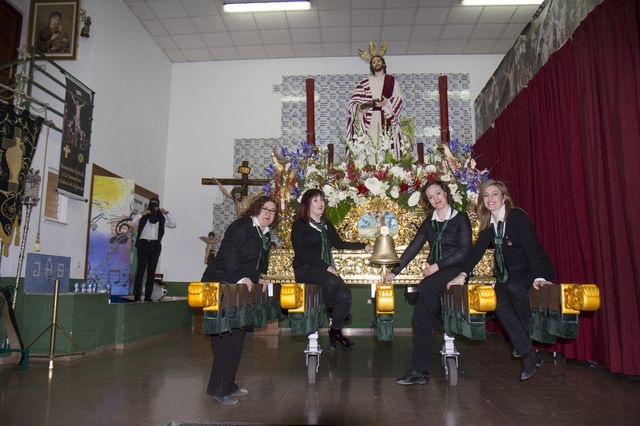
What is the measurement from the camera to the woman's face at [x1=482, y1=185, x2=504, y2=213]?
11.3 ft

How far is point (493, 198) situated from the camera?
344 cm

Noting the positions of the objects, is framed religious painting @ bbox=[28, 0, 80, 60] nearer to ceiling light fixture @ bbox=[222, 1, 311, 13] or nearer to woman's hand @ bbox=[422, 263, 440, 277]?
ceiling light fixture @ bbox=[222, 1, 311, 13]

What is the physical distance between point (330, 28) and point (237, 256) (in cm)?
684

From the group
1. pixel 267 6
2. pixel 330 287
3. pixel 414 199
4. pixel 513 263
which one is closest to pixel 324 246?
pixel 330 287

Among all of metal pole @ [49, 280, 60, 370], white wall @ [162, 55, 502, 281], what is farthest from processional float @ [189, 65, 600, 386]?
white wall @ [162, 55, 502, 281]

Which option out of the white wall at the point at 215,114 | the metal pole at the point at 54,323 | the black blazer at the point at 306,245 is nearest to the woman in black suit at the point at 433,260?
the black blazer at the point at 306,245

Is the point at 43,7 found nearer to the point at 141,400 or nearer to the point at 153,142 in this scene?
the point at 153,142

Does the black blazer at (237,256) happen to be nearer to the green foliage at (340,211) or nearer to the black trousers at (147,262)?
the green foliage at (340,211)

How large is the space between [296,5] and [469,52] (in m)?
3.94

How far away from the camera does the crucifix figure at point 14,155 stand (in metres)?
4.81

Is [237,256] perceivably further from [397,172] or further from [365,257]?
[397,172]

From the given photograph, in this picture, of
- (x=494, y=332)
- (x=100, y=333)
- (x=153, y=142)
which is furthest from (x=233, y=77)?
(x=494, y=332)

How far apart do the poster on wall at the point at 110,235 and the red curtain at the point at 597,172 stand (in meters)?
6.00

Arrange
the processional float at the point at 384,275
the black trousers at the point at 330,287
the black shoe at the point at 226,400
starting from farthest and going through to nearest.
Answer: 1. the black trousers at the point at 330,287
2. the black shoe at the point at 226,400
3. the processional float at the point at 384,275
